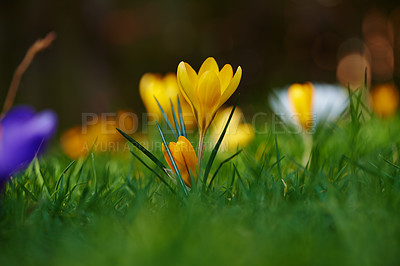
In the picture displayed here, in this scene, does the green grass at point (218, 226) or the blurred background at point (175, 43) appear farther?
the blurred background at point (175, 43)

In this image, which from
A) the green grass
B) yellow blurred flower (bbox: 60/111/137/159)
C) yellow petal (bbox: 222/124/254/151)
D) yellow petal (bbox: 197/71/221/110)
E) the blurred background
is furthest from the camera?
the blurred background

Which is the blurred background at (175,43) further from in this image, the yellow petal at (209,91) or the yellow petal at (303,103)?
the yellow petal at (209,91)

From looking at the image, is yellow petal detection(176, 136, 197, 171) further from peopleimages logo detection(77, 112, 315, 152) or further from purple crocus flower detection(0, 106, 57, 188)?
peopleimages logo detection(77, 112, 315, 152)

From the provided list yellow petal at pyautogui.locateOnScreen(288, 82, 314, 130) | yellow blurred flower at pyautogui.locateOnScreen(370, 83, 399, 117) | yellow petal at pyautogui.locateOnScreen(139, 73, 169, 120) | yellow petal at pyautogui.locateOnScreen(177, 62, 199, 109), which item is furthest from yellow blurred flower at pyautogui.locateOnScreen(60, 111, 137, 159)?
yellow blurred flower at pyautogui.locateOnScreen(370, 83, 399, 117)

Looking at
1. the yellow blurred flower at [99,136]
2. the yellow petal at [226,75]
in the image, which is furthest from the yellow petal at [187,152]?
the yellow blurred flower at [99,136]

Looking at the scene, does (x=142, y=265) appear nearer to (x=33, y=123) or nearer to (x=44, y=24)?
(x=33, y=123)

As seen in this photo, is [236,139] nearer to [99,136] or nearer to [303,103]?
[303,103]

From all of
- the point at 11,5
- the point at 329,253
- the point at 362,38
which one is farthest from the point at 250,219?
the point at 362,38
